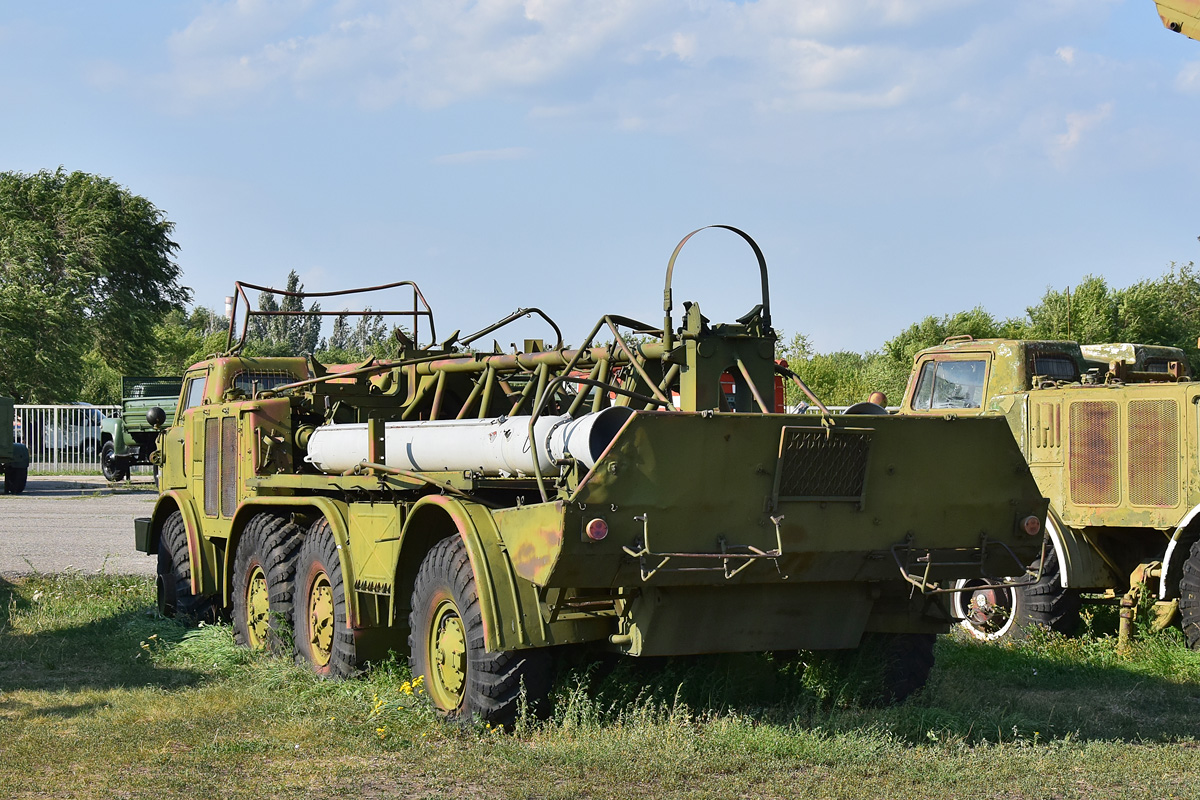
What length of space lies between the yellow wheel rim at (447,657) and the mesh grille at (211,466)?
3.80 metres

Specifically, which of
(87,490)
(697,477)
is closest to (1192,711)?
(697,477)

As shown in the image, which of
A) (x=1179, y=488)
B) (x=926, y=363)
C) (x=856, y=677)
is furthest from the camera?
(x=926, y=363)

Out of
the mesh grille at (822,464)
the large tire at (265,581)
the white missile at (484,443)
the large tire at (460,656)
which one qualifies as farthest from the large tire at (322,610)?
the mesh grille at (822,464)

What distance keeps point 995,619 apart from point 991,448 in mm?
4423

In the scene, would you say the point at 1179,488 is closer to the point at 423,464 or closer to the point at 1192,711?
the point at 1192,711

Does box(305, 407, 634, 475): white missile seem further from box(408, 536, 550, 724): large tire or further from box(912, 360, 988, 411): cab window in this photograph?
box(912, 360, 988, 411): cab window

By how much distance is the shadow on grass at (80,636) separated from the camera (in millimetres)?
8867

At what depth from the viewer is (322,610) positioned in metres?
8.88

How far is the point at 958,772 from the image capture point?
20.5 ft

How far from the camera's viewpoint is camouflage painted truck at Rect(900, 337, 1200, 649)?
980 centimetres

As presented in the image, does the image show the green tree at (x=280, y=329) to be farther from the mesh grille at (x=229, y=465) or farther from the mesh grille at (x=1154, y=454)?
the mesh grille at (x=1154, y=454)

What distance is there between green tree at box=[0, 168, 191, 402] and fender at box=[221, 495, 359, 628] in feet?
114

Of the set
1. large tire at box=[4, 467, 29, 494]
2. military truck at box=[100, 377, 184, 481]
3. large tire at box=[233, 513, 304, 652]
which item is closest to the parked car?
military truck at box=[100, 377, 184, 481]

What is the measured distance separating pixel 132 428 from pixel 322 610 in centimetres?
2104
